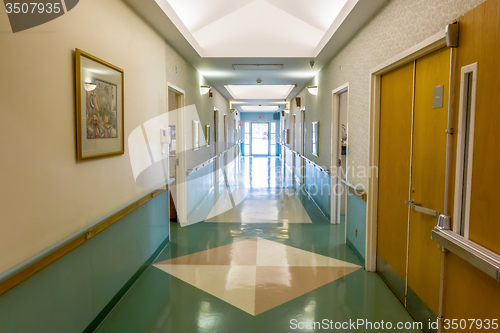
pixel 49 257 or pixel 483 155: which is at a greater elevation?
pixel 483 155

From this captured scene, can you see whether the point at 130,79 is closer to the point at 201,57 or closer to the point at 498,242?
the point at 201,57

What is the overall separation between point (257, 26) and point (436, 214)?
394cm

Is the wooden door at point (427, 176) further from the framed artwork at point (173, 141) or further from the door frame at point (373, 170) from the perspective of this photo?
the framed artwork at point (173, 141)

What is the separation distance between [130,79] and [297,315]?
2.58 m

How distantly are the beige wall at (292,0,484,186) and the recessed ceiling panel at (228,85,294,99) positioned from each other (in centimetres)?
552

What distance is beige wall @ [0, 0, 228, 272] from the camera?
1.71 metres

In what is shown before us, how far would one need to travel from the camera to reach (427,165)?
2.53m

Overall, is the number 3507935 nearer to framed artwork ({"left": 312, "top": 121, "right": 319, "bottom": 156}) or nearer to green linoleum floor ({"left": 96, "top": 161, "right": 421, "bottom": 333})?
green linoleum floor ({"left": 96, "top": 161, "right": 421, "bottom": 333})

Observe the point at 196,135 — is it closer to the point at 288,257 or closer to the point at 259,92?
the point at 288,257

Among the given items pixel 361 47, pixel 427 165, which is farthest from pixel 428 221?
pixel 361 47

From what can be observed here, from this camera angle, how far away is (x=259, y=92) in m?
12.3

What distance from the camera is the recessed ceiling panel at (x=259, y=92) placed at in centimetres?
1189

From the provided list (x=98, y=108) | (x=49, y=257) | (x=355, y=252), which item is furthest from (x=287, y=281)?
(x=98, y=108)

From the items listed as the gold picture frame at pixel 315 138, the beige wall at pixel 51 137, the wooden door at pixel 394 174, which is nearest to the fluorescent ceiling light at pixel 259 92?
the gold picture frame at pixel 315 138
